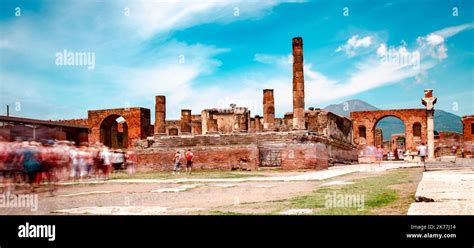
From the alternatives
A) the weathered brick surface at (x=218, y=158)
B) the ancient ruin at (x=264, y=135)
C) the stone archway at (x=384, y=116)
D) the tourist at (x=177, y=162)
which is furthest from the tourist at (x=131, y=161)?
the stone archway at (x=384, y=116)

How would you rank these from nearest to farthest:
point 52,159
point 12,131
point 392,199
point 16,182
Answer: point 392,199 → point 16,182 → point 52,159 → point 12,131

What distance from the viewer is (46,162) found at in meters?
14.4

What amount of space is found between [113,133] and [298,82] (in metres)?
28.6

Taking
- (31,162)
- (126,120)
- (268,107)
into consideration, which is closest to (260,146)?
(268,107)

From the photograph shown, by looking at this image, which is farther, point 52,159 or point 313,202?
point 52,159

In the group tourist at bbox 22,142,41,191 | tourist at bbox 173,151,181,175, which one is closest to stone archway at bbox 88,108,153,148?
tourist at bbox 173,151,181,175

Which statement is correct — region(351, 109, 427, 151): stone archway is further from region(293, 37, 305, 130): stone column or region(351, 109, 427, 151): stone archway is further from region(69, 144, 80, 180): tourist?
region(69, 144, 80, 180): tourist

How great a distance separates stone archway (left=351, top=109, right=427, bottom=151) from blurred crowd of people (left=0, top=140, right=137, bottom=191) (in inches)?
1507

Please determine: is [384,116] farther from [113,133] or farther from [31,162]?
[31,162]

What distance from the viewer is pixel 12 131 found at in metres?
27.9

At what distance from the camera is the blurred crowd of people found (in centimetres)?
1350
